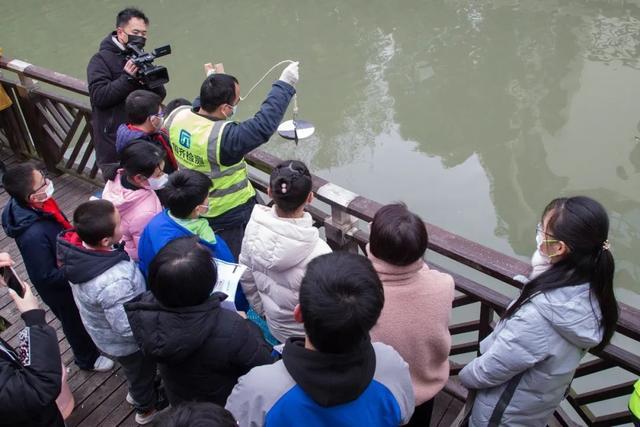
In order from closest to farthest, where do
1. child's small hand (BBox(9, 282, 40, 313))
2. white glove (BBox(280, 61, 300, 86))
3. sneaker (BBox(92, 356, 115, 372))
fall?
child's small hand (BBox(9, 282, 40, 313)) → white glove (BBox(280, 61, 300, 86)) → sneaker (BBox(92, 356, 115, 372))

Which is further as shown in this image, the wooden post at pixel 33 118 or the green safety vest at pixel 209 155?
the wooden post at pixel 33 118

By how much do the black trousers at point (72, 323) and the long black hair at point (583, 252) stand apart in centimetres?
187

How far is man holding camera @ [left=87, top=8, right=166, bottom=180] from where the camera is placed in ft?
9.26

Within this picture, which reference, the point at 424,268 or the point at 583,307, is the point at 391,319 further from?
the point at 583,307

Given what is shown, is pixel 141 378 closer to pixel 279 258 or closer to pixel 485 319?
pixel 279 258

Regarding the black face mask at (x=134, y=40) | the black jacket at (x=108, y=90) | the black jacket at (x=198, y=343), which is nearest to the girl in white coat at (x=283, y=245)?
the black jacket at (x=198, y=343)

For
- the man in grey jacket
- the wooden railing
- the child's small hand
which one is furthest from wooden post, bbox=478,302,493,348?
the child's small hand

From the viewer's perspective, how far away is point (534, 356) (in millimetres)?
1553

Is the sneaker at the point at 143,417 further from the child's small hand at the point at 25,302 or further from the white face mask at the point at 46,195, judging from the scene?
the white face mask at the point at 46,195

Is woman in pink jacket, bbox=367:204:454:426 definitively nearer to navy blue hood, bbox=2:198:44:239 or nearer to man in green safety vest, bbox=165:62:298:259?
man in green safety vest, bbox=165:62:298:259

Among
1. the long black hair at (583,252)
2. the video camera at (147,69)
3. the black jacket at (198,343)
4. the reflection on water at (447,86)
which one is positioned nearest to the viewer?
the long black hair at (583,252)

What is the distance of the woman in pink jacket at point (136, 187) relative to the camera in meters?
2.20

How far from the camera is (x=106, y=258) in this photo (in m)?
1.91

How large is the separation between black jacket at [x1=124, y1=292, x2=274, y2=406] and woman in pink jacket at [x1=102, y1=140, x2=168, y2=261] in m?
0.67
